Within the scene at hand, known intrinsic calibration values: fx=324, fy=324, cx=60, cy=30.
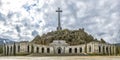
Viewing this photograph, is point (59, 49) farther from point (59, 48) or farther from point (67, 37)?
point (67, 37)

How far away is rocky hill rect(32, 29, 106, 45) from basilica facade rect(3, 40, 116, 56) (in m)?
17.2

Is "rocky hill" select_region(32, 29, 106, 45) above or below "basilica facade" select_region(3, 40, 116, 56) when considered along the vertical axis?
above

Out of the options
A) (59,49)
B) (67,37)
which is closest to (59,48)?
(59,49)

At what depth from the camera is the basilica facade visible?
4545 inches

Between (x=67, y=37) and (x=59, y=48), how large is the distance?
2380 cm

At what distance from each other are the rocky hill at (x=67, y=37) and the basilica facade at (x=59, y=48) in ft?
56.3

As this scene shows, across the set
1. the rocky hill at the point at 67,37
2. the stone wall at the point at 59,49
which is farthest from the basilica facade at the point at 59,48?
the rocky hill at the point at 67,37

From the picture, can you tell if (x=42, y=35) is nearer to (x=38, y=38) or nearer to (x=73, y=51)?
(x=38, y=38)

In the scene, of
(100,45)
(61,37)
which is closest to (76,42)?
(61,37)

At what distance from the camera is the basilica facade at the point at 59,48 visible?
11544cm

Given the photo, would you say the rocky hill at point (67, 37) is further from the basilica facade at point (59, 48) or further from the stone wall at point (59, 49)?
the stone wall at point (59, 49)

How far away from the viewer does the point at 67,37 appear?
145250 mm

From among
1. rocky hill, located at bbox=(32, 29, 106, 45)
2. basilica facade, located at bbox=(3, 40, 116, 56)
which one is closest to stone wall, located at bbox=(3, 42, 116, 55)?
basilica facade, located at bbox=(3, 40, 116, 56)

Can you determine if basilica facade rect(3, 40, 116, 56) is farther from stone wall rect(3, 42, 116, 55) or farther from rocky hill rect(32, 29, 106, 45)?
rocky hill rect(32, 29, 106, 45)
